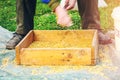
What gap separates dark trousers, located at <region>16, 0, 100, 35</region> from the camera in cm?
433

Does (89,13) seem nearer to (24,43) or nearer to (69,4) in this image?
(69,4)

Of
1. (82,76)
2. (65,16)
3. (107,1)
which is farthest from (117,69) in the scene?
(107,1)

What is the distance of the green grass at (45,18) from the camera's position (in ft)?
17.8

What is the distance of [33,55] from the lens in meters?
3.66

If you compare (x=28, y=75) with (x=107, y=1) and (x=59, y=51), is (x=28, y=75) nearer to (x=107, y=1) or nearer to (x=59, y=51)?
(x=59, y=51)

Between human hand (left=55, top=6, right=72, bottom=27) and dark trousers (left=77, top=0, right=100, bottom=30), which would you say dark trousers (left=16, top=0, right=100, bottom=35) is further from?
human hand (left=55, top=6, right=72, bottom=27)

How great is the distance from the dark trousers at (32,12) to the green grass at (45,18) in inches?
25.8

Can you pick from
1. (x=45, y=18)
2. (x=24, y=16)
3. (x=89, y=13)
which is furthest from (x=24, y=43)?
(x=45, y=18)

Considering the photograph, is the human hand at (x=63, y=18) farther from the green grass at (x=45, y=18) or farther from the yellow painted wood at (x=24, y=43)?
the green grass at (x=45, y=18)

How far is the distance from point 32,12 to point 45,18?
141 centimetres

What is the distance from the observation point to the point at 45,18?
5816 millimetres

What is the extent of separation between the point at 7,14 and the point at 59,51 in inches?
106

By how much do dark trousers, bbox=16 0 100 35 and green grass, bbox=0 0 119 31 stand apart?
0.65 meters

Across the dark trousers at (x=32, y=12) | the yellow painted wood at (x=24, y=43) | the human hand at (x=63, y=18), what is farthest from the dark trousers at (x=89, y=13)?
the human hand at (x=63, y=18)
